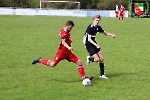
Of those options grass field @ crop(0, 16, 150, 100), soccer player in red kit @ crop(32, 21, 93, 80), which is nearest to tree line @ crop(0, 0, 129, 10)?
grass field @ crop(0, 16, 150, 100)

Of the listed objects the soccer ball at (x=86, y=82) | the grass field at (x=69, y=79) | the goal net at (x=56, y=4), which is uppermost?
the goal net at (x=56, y=4)

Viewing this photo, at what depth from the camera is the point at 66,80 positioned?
30.8ft

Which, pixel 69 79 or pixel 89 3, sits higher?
pixel 89 3

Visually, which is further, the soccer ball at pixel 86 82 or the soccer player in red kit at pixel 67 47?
the soccer player in red kit at pixel 67 47

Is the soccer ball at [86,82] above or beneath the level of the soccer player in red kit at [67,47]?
beneath

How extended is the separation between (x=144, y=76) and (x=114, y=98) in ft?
9.32

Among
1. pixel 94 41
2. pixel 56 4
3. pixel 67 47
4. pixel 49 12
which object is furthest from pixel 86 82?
pixel 56 4

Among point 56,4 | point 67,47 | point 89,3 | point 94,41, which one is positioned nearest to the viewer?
point 67,47

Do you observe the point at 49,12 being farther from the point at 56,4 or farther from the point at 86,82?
the point at 86,82

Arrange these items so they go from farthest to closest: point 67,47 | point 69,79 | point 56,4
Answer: point 56,4, point 69,79, point 67,47

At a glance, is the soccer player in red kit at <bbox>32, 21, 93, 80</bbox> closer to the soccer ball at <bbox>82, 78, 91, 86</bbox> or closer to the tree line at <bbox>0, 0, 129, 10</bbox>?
the soccer ball at <bbox>82, 78, 91, 86</bbox>

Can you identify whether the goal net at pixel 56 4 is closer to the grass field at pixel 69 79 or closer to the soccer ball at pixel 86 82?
the grass field at pixel 69 79

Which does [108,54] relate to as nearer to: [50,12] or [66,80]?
[66,80]

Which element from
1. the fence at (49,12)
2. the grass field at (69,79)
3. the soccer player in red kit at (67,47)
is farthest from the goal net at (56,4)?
the soccer player in red kit at (67,47)
